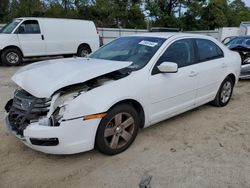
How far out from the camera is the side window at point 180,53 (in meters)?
3.84

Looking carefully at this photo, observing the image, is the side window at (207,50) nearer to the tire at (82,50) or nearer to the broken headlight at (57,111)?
the broken headlight at (57,111)

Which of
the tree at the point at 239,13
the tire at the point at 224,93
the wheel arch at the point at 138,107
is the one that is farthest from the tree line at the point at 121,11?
the wheel arch at the point at 138,107

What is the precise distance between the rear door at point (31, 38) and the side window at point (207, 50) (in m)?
7.87

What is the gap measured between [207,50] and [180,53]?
0.84 m

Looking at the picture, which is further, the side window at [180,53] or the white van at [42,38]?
the white van at [42,38]

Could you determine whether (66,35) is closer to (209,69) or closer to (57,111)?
(209,69)

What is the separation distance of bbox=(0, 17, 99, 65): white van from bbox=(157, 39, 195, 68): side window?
7.96 m

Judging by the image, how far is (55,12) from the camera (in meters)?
25.9

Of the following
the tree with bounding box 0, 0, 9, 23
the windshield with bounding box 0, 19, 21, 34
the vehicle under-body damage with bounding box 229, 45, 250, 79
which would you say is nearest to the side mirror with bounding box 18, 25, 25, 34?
the windshield with bounding box 0, 19, 21, 34

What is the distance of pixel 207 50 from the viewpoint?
4625 millimetres

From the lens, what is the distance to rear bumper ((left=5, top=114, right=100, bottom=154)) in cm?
277

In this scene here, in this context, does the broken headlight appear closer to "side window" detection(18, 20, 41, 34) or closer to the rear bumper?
the rear bumper

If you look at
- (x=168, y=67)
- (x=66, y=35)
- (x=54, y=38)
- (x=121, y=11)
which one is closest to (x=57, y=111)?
(x=168, y=67)

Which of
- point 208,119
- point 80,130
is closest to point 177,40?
point 208,119
